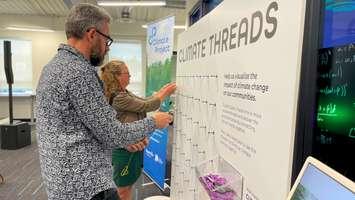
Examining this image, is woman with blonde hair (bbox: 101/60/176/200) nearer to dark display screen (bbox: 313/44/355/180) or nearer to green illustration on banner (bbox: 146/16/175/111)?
green illustration on banner (bbox: 146/16/175/111)

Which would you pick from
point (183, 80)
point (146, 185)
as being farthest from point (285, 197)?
point (146, 185)

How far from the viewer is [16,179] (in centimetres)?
426

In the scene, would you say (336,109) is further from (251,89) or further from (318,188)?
(318,188)

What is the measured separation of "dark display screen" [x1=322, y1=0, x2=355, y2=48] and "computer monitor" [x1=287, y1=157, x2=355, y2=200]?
1.34 feet

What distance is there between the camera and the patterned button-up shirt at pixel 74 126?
1.44 m

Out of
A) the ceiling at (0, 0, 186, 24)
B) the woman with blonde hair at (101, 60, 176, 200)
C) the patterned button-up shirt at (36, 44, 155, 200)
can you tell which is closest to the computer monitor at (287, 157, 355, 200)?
the patterned button-up shirt at (36, 44, 155, 200)

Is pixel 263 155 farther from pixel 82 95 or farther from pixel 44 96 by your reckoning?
pixel 44 96

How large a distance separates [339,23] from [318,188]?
57 cm

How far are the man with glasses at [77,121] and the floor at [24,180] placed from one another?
89.8 inches

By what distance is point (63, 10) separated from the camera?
855 centimetres

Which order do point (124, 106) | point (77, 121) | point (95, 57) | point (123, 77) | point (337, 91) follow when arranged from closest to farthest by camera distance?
1. point (337, 91)
2. point (77, 121)
3. point (95, 57)
4. point (124, 106)
5. point (123, 77)

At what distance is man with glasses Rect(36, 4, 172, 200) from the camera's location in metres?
1.44

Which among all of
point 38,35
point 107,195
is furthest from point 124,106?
point 38,35

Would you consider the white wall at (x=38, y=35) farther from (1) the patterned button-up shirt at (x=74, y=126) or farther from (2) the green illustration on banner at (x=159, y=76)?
(1) the patterned button-up shirt at (x=74, y=126)
